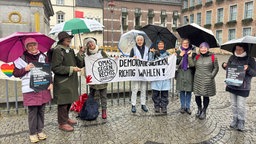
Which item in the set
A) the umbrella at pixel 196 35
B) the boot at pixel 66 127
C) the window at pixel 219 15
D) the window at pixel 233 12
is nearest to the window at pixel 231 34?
the window at pixel 233 12

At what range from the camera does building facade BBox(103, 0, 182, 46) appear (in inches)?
1853

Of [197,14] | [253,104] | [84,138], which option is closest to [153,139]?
[84,138]

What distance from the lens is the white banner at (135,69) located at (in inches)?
220

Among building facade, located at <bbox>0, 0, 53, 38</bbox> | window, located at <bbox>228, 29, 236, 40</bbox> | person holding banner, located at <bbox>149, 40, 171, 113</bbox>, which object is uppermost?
window, located at <bbox>228, 29, 236, 40</bbox>

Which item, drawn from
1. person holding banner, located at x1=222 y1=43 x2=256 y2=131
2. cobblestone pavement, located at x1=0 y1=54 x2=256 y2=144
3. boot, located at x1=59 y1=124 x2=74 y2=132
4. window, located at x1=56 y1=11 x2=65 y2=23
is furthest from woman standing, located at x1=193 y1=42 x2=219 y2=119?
window, located at x1=56 y1=11 x2=65 y2=23

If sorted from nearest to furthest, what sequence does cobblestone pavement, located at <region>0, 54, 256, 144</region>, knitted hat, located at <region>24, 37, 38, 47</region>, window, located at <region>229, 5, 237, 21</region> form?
knitted hat, located at <region>24, 37, 38, 47</region> → cobblestone pavement, located at <region>0, 54, 256, 144</region> → window, located at <region>229, 5, 237, 21</region>

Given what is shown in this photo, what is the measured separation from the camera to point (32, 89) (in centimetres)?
407

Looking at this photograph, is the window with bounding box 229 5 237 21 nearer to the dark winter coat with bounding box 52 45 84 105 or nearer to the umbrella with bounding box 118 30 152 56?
the umbrella with bounding box 118 30 152 56

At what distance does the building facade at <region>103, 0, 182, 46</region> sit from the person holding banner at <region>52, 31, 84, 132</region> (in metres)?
41.3

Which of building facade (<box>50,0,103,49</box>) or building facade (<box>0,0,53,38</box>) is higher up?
building facade (<box>50,0,103,49</box>)

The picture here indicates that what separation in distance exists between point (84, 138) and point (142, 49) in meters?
2.67

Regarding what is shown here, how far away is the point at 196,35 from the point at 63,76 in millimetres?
3360

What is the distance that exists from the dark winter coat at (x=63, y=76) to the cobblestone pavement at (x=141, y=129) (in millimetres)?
762

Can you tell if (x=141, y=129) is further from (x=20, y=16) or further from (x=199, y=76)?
(x=20, y=16)
